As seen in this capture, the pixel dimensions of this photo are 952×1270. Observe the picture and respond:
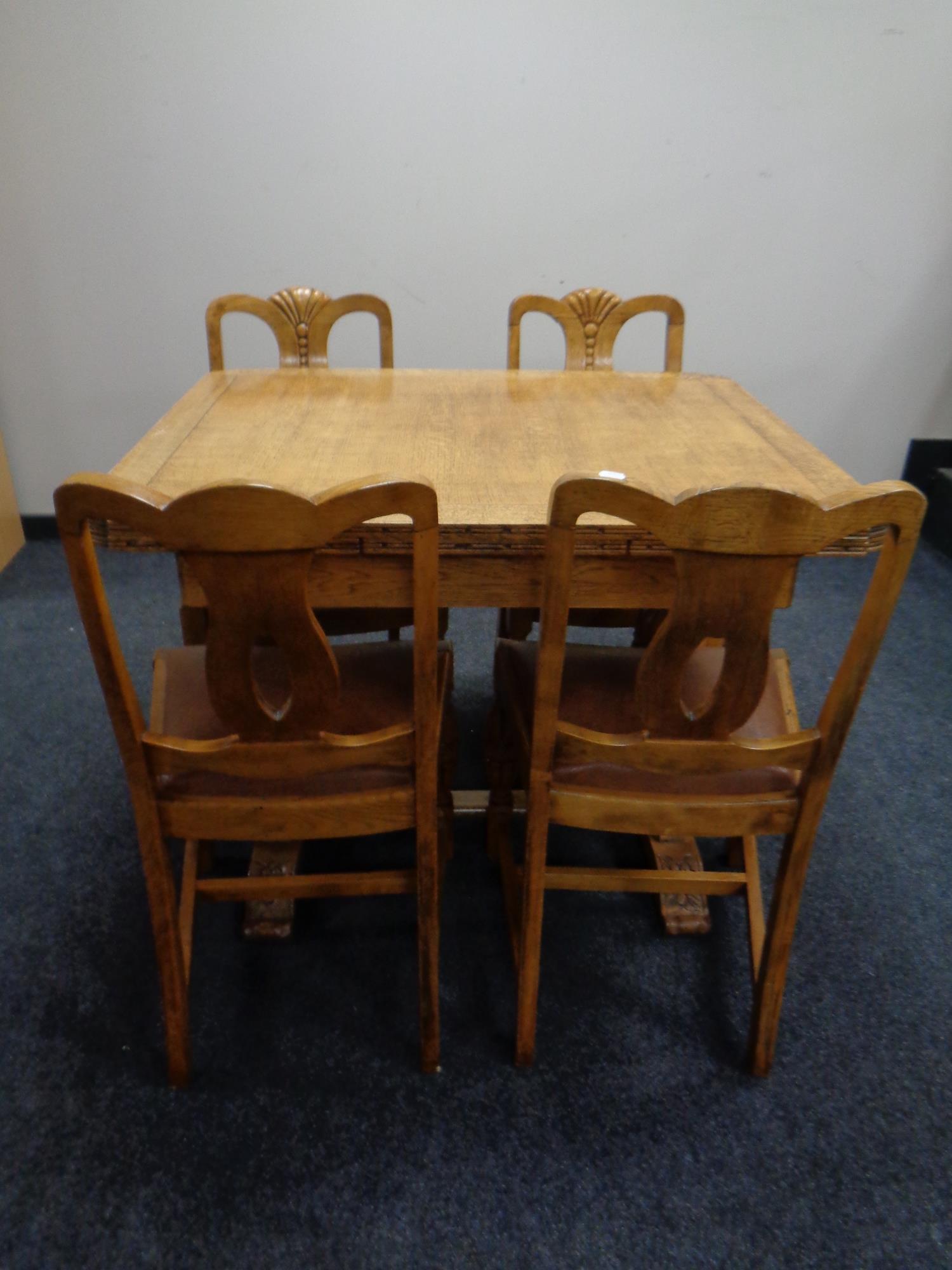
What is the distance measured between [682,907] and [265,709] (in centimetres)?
87

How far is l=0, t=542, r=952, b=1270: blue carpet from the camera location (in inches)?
41.8

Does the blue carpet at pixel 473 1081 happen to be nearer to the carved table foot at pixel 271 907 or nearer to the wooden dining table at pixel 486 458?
the carved table foot at pixel 271 907

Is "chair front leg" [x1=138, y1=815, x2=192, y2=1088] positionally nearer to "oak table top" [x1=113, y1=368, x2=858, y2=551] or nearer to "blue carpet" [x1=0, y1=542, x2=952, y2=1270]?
"blue carpet" [x1=0, y1=542, x2=952, y2=1270]

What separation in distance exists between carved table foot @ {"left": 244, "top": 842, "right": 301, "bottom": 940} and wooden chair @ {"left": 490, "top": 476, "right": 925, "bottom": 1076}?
1.24 feet

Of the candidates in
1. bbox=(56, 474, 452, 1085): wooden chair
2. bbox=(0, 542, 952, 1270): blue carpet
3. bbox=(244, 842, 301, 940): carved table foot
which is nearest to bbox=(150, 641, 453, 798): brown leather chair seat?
bbox=(56, 474, 452, 1085): wooden chair

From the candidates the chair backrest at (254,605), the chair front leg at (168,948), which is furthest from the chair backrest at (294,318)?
the chair front leg at (168,948)

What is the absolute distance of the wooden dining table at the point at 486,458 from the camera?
105cm

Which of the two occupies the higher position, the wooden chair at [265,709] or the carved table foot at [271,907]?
the wooden chair at [265,709]

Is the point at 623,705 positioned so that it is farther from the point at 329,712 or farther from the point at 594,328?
the point at 594,328

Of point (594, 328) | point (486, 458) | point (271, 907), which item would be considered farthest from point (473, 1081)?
point (594, 328)

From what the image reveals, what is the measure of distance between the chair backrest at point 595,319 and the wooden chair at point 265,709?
901mm

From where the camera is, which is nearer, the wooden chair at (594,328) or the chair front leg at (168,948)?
the chair front leg at (168,948)

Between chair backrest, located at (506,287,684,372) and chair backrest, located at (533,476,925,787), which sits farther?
chair backrest, located at (506,287,684,372)

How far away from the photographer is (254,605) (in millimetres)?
874
